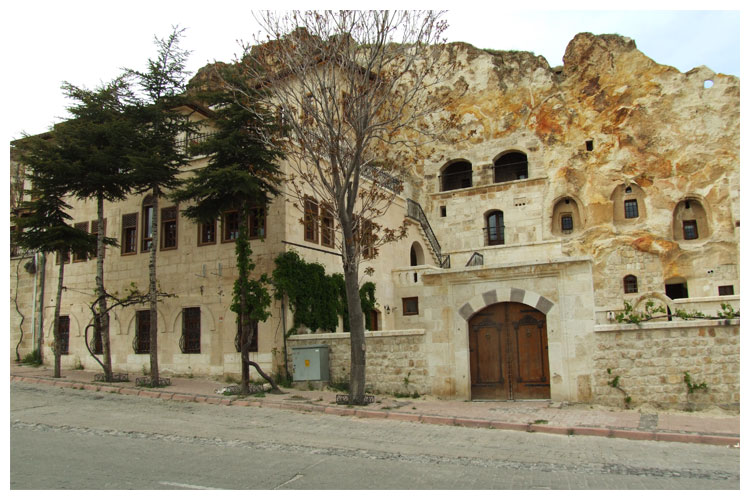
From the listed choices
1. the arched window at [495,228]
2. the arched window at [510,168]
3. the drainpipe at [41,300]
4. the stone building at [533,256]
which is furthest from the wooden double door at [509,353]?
the arched window at [510,168]

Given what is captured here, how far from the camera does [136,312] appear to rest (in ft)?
62.5

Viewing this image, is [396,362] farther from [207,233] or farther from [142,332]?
[142,332]

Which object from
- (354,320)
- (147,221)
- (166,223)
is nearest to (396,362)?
(354,320)

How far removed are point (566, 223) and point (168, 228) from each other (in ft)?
67.9

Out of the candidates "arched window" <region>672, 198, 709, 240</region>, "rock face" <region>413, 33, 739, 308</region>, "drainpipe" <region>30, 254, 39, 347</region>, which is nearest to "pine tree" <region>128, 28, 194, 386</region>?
"drainpipe" <region>30, 254, 39, 347</region>

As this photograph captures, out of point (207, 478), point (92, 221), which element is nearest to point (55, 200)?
point (92, 221)

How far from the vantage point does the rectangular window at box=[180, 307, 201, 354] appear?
17.8 m

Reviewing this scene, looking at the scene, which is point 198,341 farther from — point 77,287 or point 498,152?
point 498,152

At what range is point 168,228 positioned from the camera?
19078mm

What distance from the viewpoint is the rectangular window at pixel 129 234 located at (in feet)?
64.7

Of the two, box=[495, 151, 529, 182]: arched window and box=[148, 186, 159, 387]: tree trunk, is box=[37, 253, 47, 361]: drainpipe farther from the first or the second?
box=[495, 151, 529, 182]: arched window

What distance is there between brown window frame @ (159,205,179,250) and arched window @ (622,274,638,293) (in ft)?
69.4

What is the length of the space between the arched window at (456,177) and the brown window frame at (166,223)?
1862cm

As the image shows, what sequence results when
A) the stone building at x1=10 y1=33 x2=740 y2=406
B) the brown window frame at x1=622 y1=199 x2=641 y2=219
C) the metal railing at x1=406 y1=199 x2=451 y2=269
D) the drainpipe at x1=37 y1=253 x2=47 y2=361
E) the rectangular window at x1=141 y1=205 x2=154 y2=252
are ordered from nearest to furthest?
the stone building at x1=10 y1=33 x2=740 y2=406 → the rectangular window at x1=141 y1=205 x2=154 y2=252 → the drainpipe at x1=37 y1=253 x2=47 y2=361 → the metal railing at x1=406 y1=199 x2=451 y2=269 → the brown window frame at x1=622 y1=199 x2=641 y2=219
